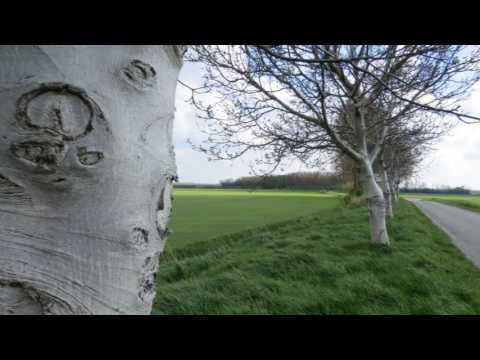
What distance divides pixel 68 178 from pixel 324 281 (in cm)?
395

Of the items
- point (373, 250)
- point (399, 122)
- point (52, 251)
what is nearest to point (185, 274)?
point (373, 250)

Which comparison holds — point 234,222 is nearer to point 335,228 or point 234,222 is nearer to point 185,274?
point 335,228

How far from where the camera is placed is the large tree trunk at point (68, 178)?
0.61 metres

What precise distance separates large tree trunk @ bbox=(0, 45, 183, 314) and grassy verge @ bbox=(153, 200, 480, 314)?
272 centimetres

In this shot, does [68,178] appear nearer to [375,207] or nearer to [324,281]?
[324,281]

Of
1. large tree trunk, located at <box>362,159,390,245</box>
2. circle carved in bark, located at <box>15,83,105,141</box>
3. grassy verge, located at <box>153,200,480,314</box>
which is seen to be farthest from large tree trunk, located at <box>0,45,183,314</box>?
large tree trunk, located at <box>362,159,390,245</box>

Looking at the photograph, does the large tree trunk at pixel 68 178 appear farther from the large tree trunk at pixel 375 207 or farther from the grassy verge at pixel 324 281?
the large tree trunk at pixel 375 207

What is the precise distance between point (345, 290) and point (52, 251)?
3.56m

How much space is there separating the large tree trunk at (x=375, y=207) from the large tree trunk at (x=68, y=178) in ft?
18.9

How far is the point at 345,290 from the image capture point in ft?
11.6

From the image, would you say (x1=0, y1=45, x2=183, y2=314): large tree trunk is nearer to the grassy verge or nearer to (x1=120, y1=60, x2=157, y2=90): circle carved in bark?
(x1=120, y1=60, x2=157, y2=90): circle carved in bark

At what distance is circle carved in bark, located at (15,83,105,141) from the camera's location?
1.97 ft

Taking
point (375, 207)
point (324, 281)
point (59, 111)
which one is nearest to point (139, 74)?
point (59, 111)
